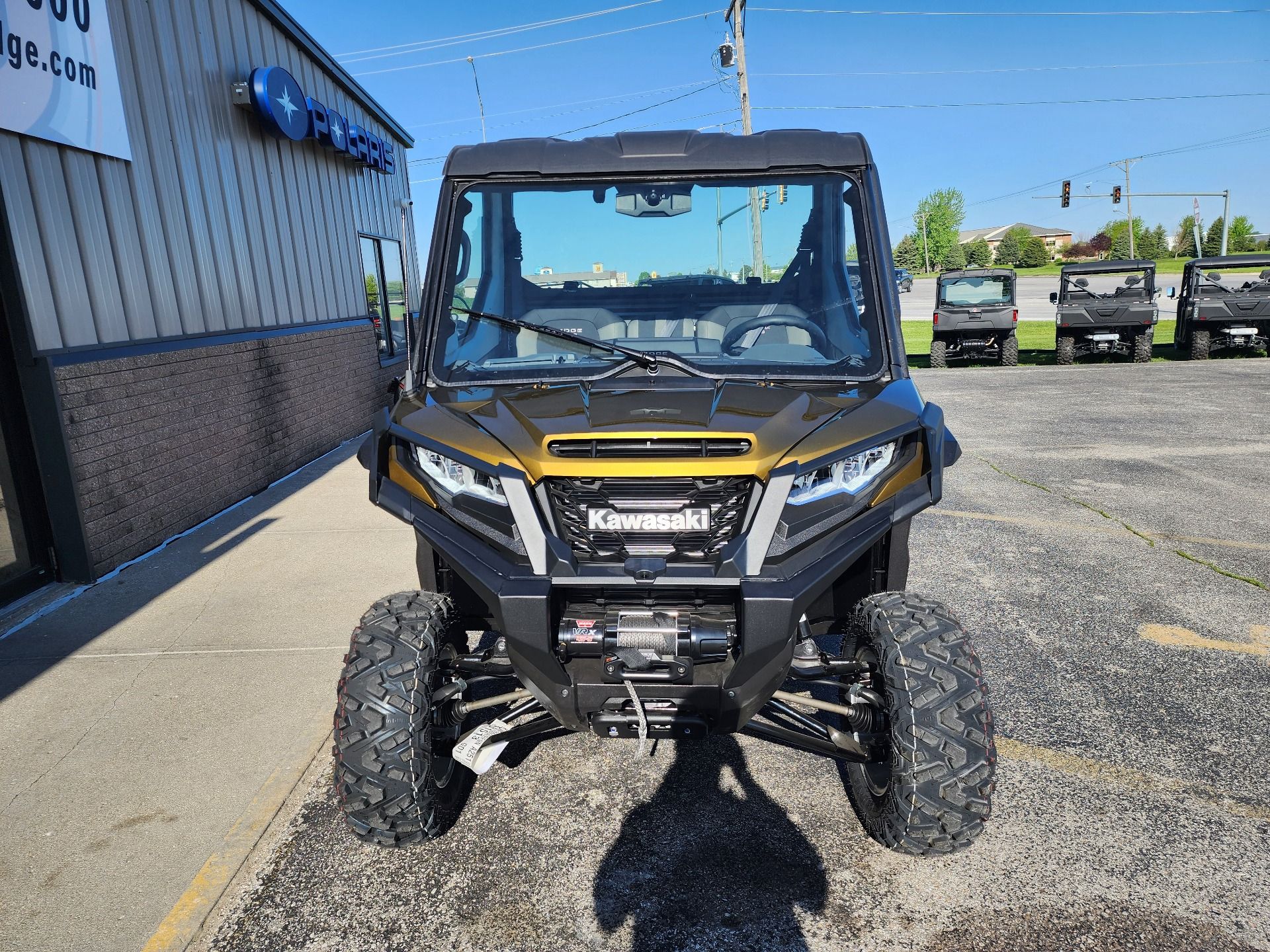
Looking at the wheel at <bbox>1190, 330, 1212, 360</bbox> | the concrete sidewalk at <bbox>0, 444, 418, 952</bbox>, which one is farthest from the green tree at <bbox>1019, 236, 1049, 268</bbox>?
the concrete sidewalk at <bbox>0, 444, 418, 952</bbox>

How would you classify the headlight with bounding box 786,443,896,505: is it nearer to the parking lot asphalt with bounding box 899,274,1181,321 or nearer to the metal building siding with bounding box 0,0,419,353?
the metal building siding with bounding box 0,0,419,353

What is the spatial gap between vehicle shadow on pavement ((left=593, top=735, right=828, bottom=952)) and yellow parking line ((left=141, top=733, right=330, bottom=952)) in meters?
1.22

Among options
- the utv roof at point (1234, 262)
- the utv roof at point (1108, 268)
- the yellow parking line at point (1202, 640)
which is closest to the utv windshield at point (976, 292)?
the utv roof at point (1108, 268)

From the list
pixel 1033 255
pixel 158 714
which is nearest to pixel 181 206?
pixel 158 714

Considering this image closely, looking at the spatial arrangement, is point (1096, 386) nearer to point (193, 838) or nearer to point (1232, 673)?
point (1232, 673)

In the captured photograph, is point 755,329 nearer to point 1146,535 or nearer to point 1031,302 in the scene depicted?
point 1146,535

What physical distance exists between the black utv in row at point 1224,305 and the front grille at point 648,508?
19045mm

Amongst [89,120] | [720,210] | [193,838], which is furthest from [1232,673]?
[89,120]

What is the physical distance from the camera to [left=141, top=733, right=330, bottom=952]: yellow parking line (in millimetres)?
2627

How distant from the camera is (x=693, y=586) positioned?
8.32ft

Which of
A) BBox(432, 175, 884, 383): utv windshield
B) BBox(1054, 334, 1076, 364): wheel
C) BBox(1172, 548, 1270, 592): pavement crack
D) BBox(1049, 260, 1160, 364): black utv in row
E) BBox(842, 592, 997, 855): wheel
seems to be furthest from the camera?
BBox(1054, 334, 1076, 364): wheel

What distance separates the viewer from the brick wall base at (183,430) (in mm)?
5699

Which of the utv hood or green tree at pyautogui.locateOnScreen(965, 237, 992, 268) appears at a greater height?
green tree at pyautogui.locateOnScreen(965, 237, 992, 268)

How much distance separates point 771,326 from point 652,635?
1.44 meters
